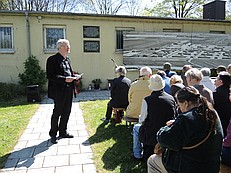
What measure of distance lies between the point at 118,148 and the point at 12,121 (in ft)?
10.1

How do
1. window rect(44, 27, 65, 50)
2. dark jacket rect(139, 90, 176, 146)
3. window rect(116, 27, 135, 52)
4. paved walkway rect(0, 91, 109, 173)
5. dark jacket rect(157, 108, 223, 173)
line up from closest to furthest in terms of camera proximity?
1. dark jacket rect(157, 108, 223, 173)
2. dark jacket rect(139, 90, 176, 146)
3. paved walkway rect(0, 91, 109, 173)
4. window rect(44, 27, 65, 50)
5. window rect(116, 27, 135, 52)

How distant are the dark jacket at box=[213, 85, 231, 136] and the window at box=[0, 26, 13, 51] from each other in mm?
9388

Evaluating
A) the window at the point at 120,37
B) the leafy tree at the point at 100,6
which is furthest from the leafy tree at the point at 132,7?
the window at the point at 120,37

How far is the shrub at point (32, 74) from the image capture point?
32.3 feet

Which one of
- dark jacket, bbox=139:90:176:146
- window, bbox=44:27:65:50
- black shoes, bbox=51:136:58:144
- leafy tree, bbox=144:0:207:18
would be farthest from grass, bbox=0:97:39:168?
leafy tree, bbox=144:0:207:18

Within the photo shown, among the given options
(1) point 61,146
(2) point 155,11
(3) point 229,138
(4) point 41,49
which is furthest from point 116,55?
(2) point 155,11

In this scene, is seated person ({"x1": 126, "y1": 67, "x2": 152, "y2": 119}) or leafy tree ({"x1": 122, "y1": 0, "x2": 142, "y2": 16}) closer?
seated person ({"x1": 126, "y1": 67, "x2": 152, "y2": 119})

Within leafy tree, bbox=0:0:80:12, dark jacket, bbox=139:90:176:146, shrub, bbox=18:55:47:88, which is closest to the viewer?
dark jacket, bbox=139:90:176:146

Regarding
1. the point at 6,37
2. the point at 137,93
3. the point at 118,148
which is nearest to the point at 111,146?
the point at 118,148

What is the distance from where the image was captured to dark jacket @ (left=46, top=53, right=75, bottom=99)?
4.09m

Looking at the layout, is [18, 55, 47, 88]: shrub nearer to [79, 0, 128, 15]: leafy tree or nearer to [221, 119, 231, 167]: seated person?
[221, 119, 231, 167]: seated person

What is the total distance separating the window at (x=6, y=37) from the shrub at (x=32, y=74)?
1.13 m

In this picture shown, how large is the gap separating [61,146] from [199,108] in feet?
9.34

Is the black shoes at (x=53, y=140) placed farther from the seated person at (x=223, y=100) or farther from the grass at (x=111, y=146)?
the seated person at (x=223, y=100)
